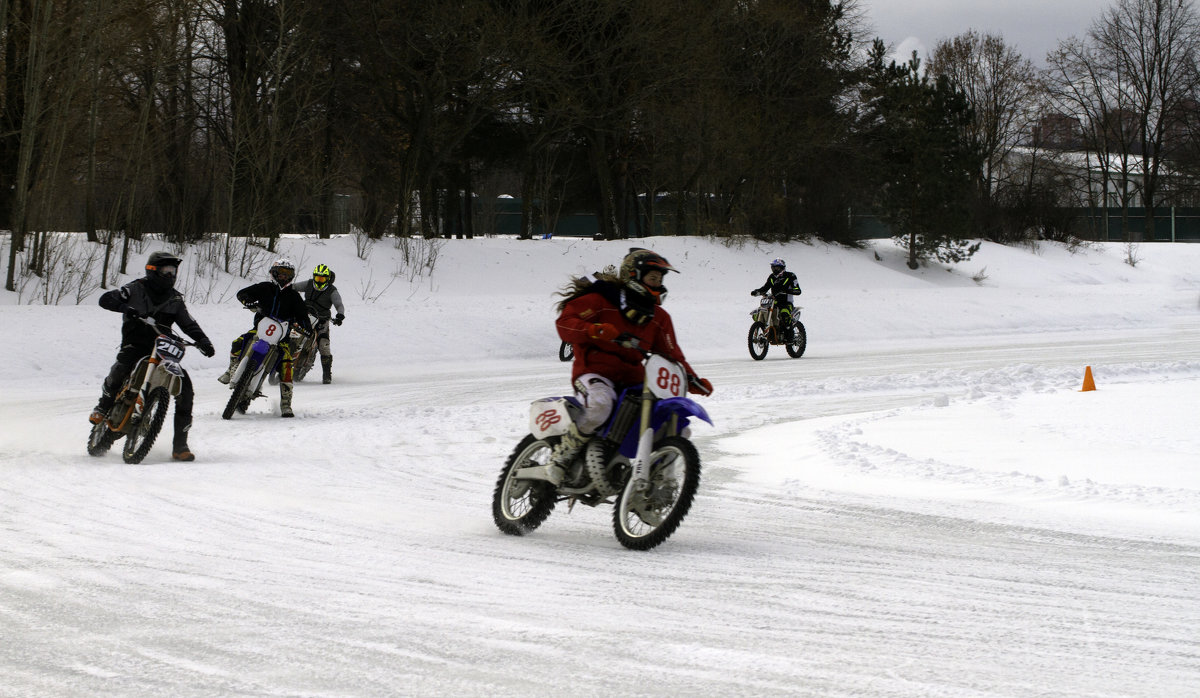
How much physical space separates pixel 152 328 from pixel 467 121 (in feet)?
94.9

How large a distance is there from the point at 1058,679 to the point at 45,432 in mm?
11997

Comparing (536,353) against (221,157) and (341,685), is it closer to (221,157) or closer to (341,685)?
(221,157)

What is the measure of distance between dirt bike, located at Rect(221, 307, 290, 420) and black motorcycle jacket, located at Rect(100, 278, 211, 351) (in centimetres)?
271

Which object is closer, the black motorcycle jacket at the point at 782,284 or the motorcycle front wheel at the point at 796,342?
the black motorcycle jacket at the point at 782,284

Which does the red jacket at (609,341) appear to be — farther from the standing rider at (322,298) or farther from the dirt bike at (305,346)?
the standing rider at (322,298)

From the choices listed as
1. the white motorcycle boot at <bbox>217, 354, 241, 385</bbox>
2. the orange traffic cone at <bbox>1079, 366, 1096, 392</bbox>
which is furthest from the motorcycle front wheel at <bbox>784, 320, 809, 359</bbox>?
the white motorcycle boot at <bbox>217, 354, 241, 385</bbox>

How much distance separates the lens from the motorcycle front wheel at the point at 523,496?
26.2ft

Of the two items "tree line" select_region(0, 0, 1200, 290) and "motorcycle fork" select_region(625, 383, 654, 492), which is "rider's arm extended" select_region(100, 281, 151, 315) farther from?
"tree line" select_region(0, 0, 1200, 290)

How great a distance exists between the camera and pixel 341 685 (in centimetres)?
461

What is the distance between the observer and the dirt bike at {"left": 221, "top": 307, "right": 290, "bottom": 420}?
1464 cm

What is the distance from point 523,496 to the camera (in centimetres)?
807

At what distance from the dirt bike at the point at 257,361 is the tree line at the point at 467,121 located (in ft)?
44.4

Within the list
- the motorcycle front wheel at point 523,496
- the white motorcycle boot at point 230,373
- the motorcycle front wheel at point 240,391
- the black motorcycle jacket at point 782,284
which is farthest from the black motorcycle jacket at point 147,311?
the black motorcycle jacket at point 782,284

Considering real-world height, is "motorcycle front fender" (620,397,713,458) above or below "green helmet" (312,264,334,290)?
below
